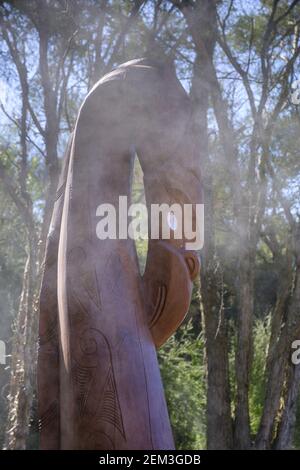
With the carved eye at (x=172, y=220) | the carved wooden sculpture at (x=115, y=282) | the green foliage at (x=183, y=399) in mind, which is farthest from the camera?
the green foliage at (x=183, y=399)

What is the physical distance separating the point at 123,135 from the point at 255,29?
7.88m

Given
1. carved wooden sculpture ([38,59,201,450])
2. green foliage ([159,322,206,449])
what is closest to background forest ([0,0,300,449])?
green foliage ([159,322,206,449])

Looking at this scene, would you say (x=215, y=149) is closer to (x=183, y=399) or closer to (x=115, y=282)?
(x=183, y=399)

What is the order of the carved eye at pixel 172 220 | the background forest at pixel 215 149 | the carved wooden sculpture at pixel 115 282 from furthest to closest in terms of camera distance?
1. the background forest at pixel 215 149
2. the carved eye at pixel 172 220
3. the carved wooden sculpture at pixel 115 282

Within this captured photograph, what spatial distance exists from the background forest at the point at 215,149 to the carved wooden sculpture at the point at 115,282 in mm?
4611

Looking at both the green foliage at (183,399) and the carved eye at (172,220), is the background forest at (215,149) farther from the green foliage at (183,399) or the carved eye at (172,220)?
the carved eye at (172,220)

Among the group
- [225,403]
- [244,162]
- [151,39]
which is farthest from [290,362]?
[151,39]

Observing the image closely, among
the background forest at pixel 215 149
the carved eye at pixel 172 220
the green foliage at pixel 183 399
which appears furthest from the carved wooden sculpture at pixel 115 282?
the green foliage at pixel 183 399

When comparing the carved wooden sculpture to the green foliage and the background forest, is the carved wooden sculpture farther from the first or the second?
the green foliage

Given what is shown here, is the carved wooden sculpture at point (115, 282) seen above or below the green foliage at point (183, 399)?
above

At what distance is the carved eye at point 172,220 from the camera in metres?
2.06

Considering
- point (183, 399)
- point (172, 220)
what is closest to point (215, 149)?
point (183, 399)

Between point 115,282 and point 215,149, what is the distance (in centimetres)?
677

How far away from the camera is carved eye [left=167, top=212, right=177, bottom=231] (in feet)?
6.75
